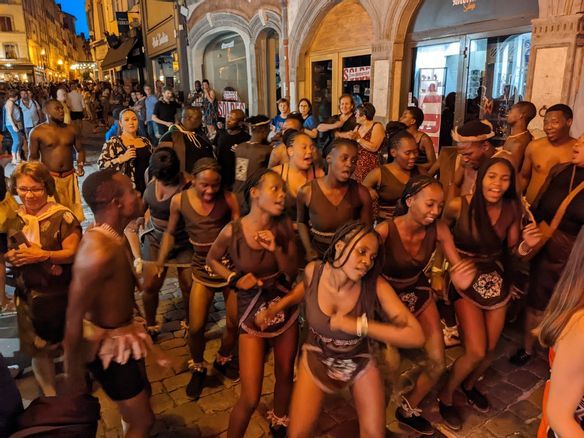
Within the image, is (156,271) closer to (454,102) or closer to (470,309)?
(470,309)

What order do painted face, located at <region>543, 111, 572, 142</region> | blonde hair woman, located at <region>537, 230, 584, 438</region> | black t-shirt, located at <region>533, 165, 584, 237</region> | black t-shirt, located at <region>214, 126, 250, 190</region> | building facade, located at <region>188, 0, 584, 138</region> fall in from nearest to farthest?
blonde hair woman, located at <region>537, 230, 584, 438</region>
black t-shirt, located at <region>533, 165, 584, 237</region>
painted face, located at <region>543, 111, 572, 142</region>
black t-shirt, located at <region>214, 126, 250, 190</region>
building facade, located at <region>188, 0, 584, 138</region>

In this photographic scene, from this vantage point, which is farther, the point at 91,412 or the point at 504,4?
the point at 504,4

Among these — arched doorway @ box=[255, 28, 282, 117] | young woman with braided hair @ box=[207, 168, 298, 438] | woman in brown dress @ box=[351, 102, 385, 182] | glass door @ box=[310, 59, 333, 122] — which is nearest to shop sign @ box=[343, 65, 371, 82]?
glass door @ box=[310, 59, 333, 122]

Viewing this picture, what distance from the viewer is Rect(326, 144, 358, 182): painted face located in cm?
373

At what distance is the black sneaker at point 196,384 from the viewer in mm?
3646

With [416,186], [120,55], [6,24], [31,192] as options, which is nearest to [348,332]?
[416,186]

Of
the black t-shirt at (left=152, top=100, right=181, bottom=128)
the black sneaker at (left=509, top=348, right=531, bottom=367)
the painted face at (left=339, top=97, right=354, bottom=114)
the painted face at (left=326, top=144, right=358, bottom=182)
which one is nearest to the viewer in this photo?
the painted face at (left=326, top=144, right=358, bottom=182)

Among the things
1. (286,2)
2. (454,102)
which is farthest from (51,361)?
(286,2)

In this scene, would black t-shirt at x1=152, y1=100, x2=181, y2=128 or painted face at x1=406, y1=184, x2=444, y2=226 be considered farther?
black t-shirt at x1=152, y1=100, x2=181, y2=128

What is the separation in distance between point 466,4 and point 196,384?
7.73 metres

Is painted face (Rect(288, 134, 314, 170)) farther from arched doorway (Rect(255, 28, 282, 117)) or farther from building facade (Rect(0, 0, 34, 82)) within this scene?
building facade (Rect(0, 0, 34, 82))

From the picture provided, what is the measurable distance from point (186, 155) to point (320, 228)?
243cm

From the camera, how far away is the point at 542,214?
12.9ft

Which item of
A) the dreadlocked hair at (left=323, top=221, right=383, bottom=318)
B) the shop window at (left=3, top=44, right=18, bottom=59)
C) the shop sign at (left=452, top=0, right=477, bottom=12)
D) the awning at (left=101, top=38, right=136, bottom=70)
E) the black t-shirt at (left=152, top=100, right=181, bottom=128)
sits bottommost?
the dreadlocked hair at (left=323, top=221, right=383, bottom=318)
